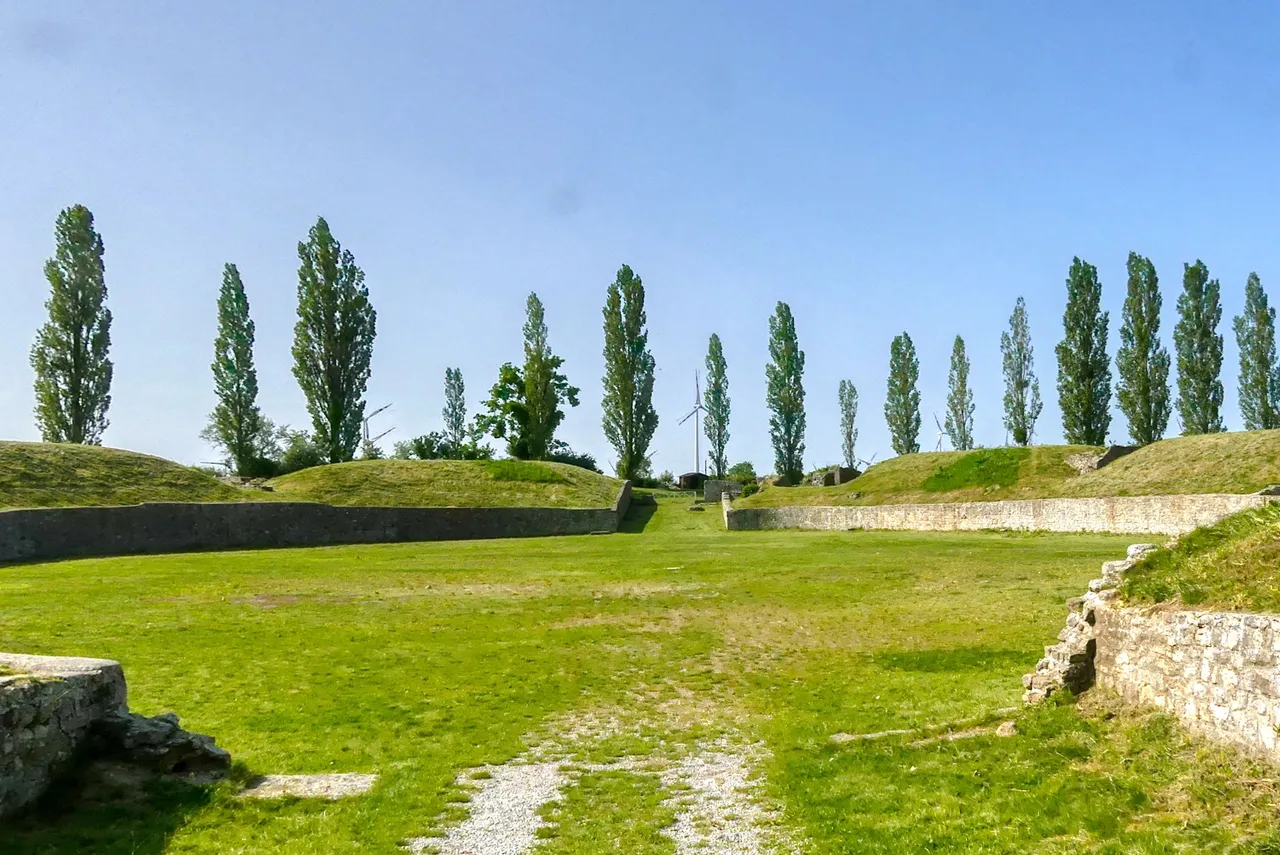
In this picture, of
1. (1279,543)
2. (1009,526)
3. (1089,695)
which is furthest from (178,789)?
(1009,526)

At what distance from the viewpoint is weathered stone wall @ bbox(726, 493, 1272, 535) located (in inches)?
1396

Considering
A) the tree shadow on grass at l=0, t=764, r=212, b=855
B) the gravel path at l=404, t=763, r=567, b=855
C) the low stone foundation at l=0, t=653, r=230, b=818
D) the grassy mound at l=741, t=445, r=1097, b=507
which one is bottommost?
the gravel path at l=404, t=763, r=567, b=855

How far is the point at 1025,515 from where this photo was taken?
43875mm

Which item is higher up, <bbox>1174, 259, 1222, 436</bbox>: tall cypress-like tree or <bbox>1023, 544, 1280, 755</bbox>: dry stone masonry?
<bbox>1174, 259, 1222, 436</bbox>: tall cypress-like tree

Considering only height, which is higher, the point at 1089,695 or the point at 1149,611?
the point at 1149,611

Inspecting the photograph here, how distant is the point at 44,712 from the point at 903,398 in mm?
91049

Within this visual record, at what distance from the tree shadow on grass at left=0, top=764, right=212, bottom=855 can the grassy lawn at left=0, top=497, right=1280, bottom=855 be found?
0.03 meters

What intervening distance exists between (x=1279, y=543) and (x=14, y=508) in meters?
46.0

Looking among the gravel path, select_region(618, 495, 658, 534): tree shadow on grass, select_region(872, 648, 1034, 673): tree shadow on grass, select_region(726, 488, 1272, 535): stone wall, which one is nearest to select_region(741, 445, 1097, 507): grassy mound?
select_region(618, 495, 658, 534): tree shadow on grass

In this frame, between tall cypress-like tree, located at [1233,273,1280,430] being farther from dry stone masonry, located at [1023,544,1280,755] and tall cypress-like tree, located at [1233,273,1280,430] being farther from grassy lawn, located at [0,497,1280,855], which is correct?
dry stone masonry, located at [1023,544,1280,755]

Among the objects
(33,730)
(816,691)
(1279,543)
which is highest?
(1279,543)

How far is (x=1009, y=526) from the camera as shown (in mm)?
44781

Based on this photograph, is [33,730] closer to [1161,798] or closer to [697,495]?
[1161,798]

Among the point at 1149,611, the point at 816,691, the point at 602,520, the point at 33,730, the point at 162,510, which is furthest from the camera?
the point at 602,520
